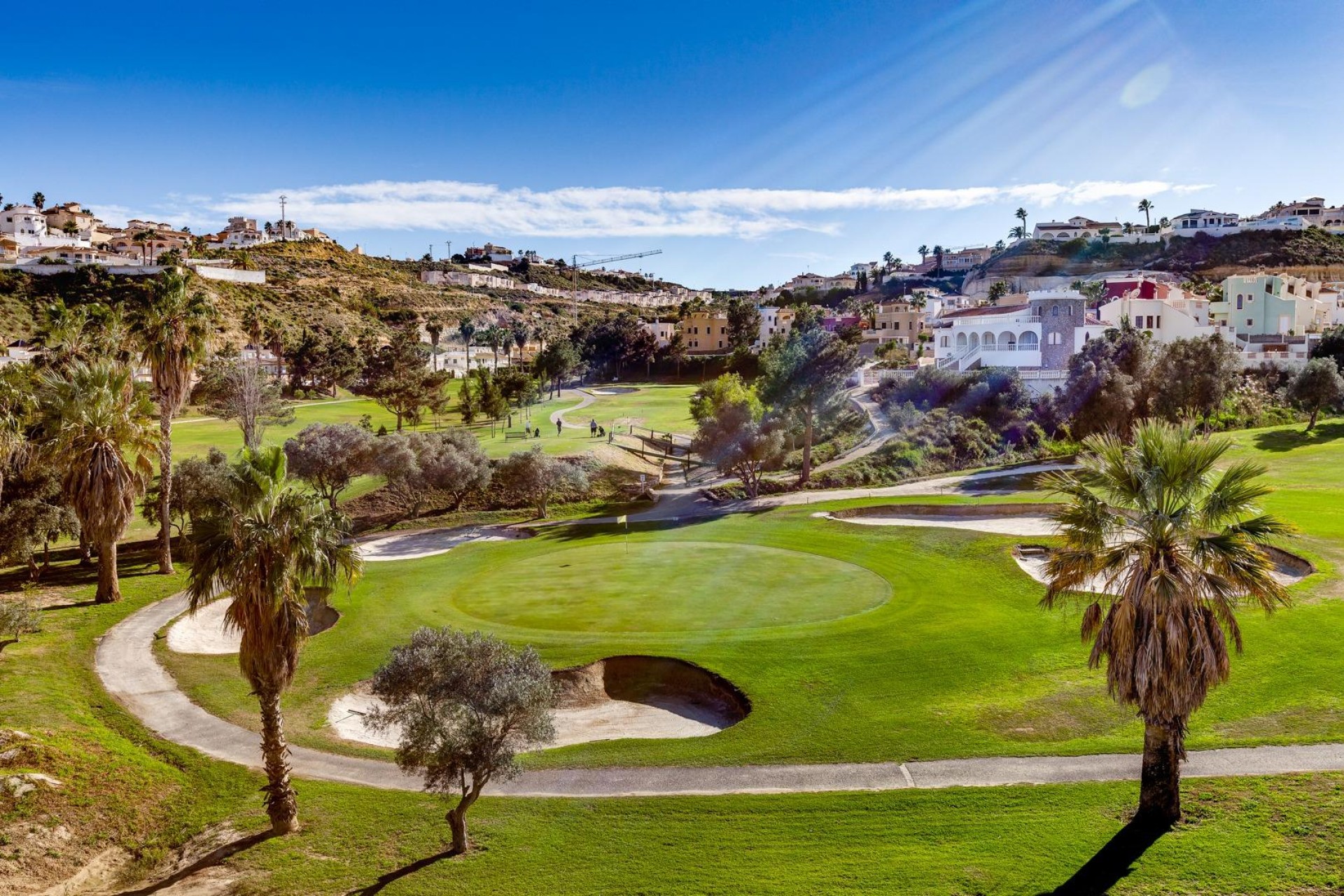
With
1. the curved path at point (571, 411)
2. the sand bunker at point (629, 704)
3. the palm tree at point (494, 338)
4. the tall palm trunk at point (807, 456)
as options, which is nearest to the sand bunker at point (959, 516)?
the tall palm trunk at point (807, 456)

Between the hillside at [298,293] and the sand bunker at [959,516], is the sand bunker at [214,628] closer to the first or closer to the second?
the sand bunker at [959,516]

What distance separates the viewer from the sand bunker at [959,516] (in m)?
41.9

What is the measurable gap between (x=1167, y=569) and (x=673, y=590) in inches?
788

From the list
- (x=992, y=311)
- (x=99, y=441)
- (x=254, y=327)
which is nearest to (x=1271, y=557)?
(x=99, y=441)

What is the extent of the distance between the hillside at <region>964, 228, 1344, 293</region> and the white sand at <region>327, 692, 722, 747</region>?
15344 centimetres

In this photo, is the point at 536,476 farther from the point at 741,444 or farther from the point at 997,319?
the point at 997,319

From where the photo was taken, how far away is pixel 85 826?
59.7 feet

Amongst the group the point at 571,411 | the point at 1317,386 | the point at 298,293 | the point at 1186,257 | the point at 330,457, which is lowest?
the point at 330,457

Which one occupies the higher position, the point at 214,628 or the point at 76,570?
the point at 76,570

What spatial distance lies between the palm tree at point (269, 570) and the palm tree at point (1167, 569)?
15.5 m

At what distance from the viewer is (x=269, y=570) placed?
17953mm

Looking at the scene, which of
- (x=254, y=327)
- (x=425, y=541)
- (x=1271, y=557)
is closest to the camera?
(x=1271, y=557)

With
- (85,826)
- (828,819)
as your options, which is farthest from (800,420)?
(85,826)

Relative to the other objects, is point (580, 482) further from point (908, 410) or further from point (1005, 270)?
point (1005, 270)
